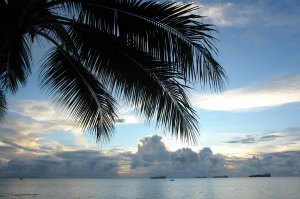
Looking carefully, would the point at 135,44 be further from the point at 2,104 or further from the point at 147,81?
the point at 2,104

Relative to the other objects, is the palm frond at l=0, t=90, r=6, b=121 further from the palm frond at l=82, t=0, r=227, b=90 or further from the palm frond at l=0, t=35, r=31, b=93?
the palm frond at l=82, t=0, r=227, b=90

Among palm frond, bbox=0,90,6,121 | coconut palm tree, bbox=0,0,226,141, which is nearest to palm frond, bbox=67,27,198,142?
coconut palm tree, bbox=0,0,226,141

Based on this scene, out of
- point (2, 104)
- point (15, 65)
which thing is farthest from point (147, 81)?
point (2, 104)

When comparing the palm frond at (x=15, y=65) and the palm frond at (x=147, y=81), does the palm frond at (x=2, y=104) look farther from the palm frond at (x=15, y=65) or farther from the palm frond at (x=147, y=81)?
the palm frond at (x=147, y=81)

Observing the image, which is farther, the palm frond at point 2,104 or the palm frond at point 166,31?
the palm frond at point 2,104

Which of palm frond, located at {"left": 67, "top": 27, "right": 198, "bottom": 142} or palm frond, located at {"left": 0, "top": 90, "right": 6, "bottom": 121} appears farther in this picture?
palm frond, located at {"left": 0, "top": 90, "right": 6, "bottom": 121}

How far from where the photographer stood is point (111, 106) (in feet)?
27.0

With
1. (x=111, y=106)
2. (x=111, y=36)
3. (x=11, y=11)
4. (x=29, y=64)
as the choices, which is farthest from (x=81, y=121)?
(x=11, y=11)

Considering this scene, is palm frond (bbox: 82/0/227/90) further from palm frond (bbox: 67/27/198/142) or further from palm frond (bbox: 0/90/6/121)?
palm frond (bbox: 0/90/6/121)

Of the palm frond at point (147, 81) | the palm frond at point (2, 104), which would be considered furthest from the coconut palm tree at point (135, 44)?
the palm frond at point (2, 104)

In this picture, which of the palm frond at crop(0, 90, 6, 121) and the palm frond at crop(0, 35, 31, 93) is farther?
the palm frond at crop(0, 90, 6, 121)

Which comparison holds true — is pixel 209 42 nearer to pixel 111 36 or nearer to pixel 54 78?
pixel 111 36

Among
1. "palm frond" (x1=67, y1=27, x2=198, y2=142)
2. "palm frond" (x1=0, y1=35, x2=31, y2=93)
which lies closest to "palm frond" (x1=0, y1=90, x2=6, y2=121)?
"palm frond" (x1=0, y1=35, x2=31, y2=93)

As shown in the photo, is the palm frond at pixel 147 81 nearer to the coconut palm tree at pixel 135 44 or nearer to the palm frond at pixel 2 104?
the coconut palm tree at pixel 135 44
